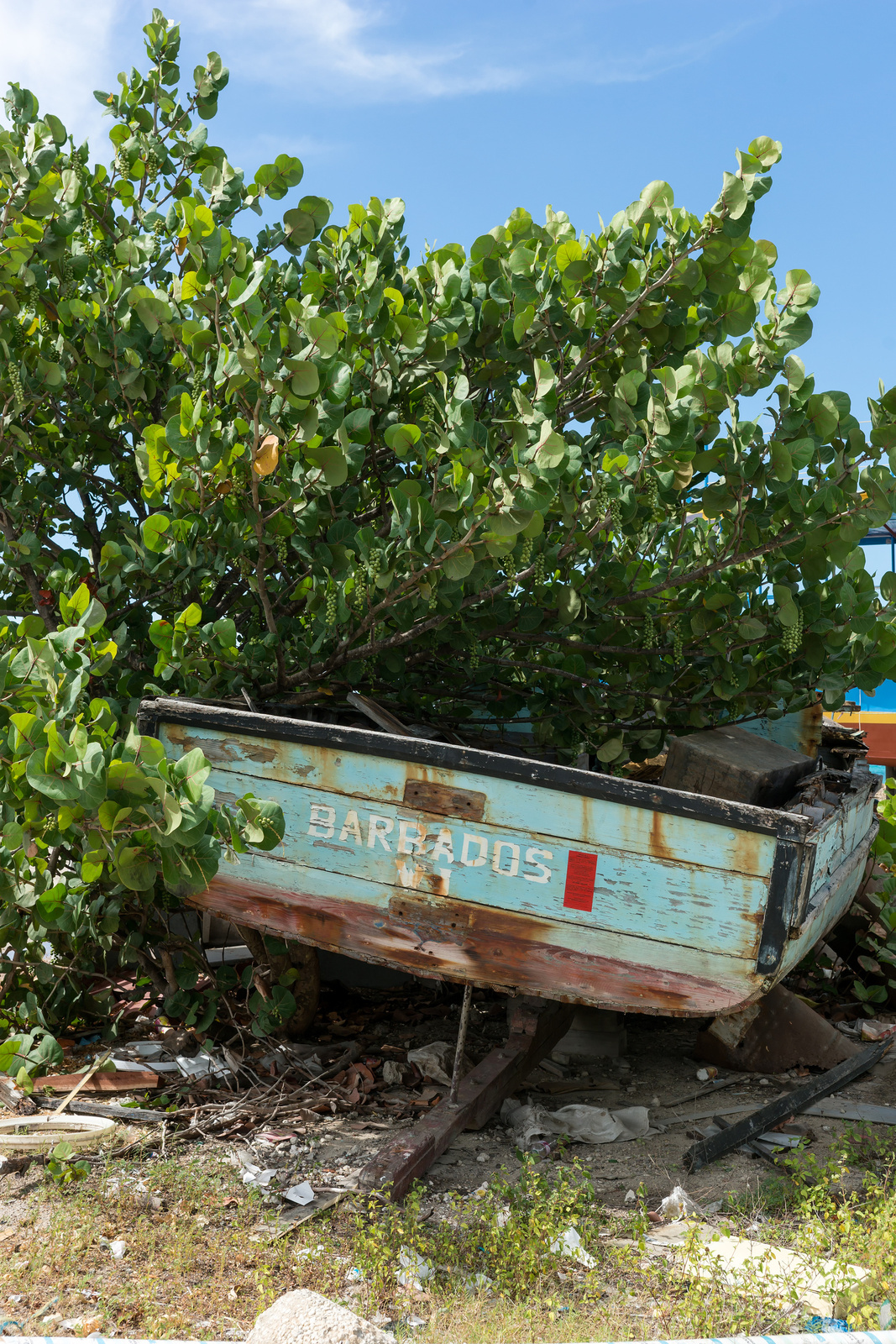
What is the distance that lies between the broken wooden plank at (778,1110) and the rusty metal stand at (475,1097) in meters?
0.76

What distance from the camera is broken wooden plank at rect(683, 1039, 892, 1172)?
3.73m

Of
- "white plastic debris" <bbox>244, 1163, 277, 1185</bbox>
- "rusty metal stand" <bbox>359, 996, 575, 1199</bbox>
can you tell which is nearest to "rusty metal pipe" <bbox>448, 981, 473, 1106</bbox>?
"rusty metal stand" <bbox>359, 996, 575, 1199</bbox>

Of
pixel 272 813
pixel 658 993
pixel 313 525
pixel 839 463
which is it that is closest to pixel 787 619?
pixel 839 463

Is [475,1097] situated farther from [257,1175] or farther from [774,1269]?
[774,1269]

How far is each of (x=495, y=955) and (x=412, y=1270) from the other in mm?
1013

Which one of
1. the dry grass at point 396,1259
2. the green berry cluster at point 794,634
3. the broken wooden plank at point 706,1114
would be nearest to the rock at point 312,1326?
the dry grass at point 396,1259

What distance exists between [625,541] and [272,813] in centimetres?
260

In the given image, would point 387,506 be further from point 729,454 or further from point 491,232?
point 729,454

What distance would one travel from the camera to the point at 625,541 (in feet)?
15.3

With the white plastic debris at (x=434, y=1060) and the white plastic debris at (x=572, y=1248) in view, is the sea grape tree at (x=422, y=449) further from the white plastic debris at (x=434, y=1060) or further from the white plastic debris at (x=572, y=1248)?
the white plastic debris at (x=572, y=1248)

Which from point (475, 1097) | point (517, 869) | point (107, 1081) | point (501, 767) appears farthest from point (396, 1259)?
point (107, 1081)

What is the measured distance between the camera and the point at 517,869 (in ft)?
11.3

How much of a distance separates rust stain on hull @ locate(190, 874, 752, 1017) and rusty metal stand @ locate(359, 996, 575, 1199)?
33 centimetres

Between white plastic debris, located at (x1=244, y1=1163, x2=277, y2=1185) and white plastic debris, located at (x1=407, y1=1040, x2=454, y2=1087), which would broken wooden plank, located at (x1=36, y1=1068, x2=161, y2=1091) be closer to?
white plastic debris, located at (x1=244, y1=1163, x2=277, y2=1185)
